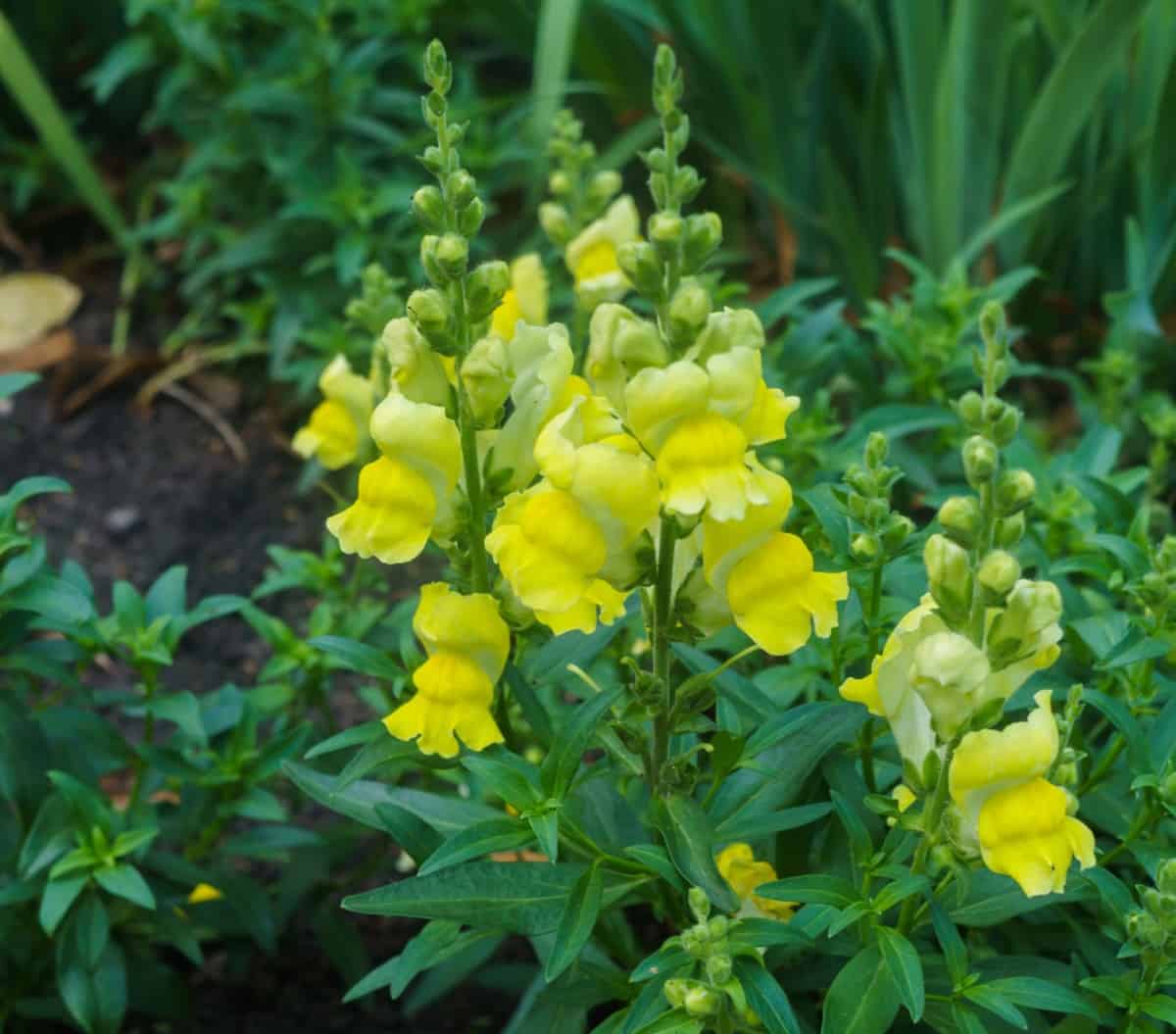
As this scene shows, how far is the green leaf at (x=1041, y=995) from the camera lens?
1.69 m

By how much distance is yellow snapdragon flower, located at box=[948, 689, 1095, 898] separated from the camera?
4.97 feet

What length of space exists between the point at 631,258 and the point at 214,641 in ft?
6.55

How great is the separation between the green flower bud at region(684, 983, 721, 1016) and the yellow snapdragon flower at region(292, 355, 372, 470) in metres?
1.10

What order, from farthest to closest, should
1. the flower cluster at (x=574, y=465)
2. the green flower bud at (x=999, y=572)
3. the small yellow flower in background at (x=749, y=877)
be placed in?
the small yellow flower in background at (x=749, y=877)
the flower cluster at (x=574, y=465)
the green flower bud at (x=999, y=572)

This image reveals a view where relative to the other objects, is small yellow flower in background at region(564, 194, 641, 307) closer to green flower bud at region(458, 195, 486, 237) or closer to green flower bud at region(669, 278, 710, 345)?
green flower bud at region(458, 195, 486, 237)

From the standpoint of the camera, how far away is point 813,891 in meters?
1.71

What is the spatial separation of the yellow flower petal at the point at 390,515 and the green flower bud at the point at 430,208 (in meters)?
0.26

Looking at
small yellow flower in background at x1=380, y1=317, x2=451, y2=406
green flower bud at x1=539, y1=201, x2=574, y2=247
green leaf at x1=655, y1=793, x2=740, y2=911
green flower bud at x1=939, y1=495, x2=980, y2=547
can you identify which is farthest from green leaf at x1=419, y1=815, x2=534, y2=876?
green flower bud at x1=539, y1=201, x2=574, y2=247

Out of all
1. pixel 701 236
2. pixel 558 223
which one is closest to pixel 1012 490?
pixel 701 236

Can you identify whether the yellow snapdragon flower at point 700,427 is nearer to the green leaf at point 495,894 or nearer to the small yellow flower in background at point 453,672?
the small yellow flower in background at point 453,672

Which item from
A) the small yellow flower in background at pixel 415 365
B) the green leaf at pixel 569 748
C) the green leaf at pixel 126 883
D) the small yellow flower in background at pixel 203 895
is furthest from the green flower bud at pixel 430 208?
the small yellow flower in background at pixel 203 895

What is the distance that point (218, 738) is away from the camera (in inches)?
97.9

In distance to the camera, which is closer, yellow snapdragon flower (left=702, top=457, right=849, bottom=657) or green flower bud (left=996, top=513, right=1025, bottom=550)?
green flower bud (left=996, top=513, right=1025, bottom=550)

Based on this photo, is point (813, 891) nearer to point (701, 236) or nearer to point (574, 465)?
point (574, 465)
